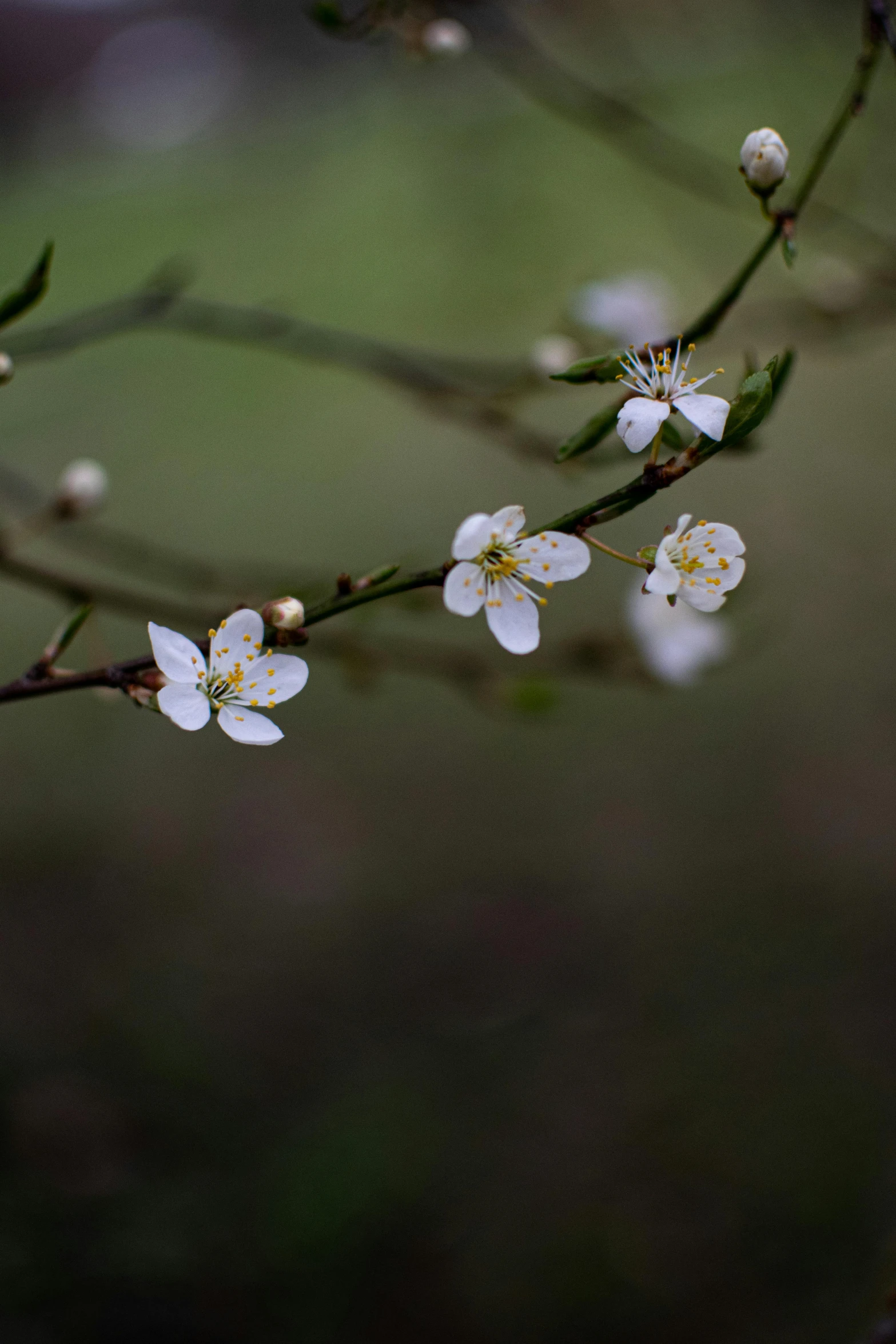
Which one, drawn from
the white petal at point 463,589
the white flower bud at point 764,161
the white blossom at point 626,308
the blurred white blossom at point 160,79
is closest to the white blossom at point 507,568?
the white petal at point 463,589

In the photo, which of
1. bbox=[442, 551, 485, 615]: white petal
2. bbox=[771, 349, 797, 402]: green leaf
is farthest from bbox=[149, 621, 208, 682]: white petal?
bbox=[771, 349, 797, 402]: green leaf

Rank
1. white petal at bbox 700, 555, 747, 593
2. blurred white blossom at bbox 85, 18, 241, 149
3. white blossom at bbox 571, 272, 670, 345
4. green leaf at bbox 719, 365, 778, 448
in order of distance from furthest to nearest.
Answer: blurred white blossom at bbox 85, 18, 241, 149
white blossom at bbox 571, 272, 670, 345
white petal at bbox 700, 555, 747, 593
green leaf at bbox 719, 365, 778, 448

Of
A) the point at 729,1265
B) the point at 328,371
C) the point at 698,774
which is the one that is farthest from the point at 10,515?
the point at 729,1265

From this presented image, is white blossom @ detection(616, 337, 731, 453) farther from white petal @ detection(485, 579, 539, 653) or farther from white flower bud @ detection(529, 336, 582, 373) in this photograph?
white flower bud @ detection(529, 336, 582, 373)

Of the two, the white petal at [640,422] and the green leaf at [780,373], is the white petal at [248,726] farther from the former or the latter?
the green leaf at [780,373]

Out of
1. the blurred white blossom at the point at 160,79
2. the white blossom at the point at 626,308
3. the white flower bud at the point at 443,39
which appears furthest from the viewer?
the blurred white blossom at the point at 160,79
